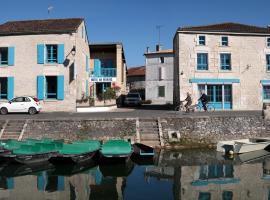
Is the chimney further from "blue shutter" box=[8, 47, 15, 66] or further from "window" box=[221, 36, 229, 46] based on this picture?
"blue shutter" box=[8, 47, 15, 66]

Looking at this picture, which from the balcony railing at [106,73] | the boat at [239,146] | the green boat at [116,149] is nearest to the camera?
the green boat at [116,149]

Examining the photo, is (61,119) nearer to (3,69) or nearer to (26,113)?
(26,113)

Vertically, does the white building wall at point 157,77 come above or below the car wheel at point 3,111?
above

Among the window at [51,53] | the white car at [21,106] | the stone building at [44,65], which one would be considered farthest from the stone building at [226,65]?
the white car at [21,106]

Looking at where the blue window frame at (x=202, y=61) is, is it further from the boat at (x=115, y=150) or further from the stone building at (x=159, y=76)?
the stone building at (x=159, y=76)

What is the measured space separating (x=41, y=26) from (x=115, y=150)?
1725cm

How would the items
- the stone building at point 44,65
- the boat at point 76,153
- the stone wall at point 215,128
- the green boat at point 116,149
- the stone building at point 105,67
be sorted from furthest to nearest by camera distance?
the stone building at point 105,67, the stone building at point 44,65, the stone wall at point 215,128, the green boat at point 116,149, the boat at point 76,153

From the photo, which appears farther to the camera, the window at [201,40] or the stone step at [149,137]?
the window at [201,40]

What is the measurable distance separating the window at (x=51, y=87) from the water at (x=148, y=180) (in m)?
13.4

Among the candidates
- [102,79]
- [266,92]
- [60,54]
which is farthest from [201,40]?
[60,54]

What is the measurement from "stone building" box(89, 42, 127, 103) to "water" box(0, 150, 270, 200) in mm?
18136

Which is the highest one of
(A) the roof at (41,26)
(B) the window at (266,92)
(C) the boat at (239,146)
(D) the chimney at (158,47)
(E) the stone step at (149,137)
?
(D) the chimney at (158,47)

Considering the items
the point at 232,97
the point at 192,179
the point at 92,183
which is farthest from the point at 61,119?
the point at 232,97

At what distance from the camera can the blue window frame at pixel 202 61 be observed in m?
29.6
